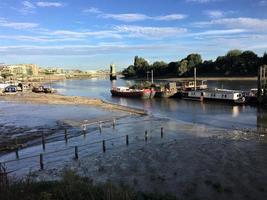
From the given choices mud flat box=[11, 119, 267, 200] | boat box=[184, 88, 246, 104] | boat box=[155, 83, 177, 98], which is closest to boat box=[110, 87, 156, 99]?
boat box=[155, 83, 177, 98]

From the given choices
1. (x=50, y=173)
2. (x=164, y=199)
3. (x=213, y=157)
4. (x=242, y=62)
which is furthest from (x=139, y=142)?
(x=242, y=62)

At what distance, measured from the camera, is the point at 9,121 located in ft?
184

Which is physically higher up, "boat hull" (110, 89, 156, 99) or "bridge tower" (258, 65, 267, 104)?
"bridge tower" (258, 65, 267, 104)

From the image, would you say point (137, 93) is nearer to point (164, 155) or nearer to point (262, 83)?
point (262, 83)

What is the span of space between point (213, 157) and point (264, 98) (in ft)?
147

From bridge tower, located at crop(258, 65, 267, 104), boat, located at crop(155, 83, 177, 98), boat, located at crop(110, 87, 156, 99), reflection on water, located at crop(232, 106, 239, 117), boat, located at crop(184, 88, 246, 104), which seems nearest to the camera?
reflection on water, located at crop(232, 106, 239, 117)

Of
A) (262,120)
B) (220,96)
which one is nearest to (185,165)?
(262,120)

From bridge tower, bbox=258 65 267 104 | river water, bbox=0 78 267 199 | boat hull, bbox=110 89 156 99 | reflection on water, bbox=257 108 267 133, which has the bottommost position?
reflection on water, bbox=257 108 267 133

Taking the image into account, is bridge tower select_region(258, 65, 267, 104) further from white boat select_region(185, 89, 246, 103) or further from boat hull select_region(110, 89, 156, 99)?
boat hull select_region(110, 89, 156, 99)

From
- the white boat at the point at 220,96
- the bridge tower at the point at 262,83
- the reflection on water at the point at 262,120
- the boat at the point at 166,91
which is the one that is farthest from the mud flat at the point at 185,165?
the boat at the point at 166,91

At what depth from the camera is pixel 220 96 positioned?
81938 mm

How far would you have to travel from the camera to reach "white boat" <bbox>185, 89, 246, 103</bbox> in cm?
7706

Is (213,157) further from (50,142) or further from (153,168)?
(50,142)

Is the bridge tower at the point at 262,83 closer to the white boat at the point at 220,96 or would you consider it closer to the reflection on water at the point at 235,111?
the white boat at the point at 220,96
